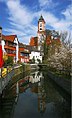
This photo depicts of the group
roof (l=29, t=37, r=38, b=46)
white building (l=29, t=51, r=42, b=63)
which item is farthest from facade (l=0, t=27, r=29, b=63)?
roof (l=29, t=37, r=38, b=46)

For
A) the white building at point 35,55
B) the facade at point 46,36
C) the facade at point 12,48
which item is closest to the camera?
the facade at point 12,48

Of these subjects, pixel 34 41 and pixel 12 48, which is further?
pixel 34 41

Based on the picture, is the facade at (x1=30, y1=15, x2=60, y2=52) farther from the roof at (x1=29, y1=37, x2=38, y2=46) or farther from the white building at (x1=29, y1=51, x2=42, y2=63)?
the white building at (x1=29, y1=51, x2=42, y2=63)

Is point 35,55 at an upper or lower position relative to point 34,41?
lower

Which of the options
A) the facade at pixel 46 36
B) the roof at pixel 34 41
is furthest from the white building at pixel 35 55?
the roof at pixel 34 41

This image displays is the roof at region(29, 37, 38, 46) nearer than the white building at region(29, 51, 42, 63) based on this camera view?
No

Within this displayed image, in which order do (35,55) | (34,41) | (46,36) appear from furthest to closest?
(34,41), (35,55), (46,36)

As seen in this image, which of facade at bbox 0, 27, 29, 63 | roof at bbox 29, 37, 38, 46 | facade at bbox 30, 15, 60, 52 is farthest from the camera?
roof at bbox 29, 37, 38, 46

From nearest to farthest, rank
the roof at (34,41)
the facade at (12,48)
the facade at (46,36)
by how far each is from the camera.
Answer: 1. the facade at (12,48)
2. the facade at (46,36)
3. the roof at (34,41)

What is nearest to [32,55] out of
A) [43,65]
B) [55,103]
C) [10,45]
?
[43,65]

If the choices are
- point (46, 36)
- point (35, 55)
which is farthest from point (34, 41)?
point (46, 36)

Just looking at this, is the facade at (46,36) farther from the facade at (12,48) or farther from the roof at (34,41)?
the facade at (12,48)

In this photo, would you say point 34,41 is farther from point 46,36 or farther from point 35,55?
point 46,36

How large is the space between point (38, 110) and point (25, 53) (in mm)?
73859
